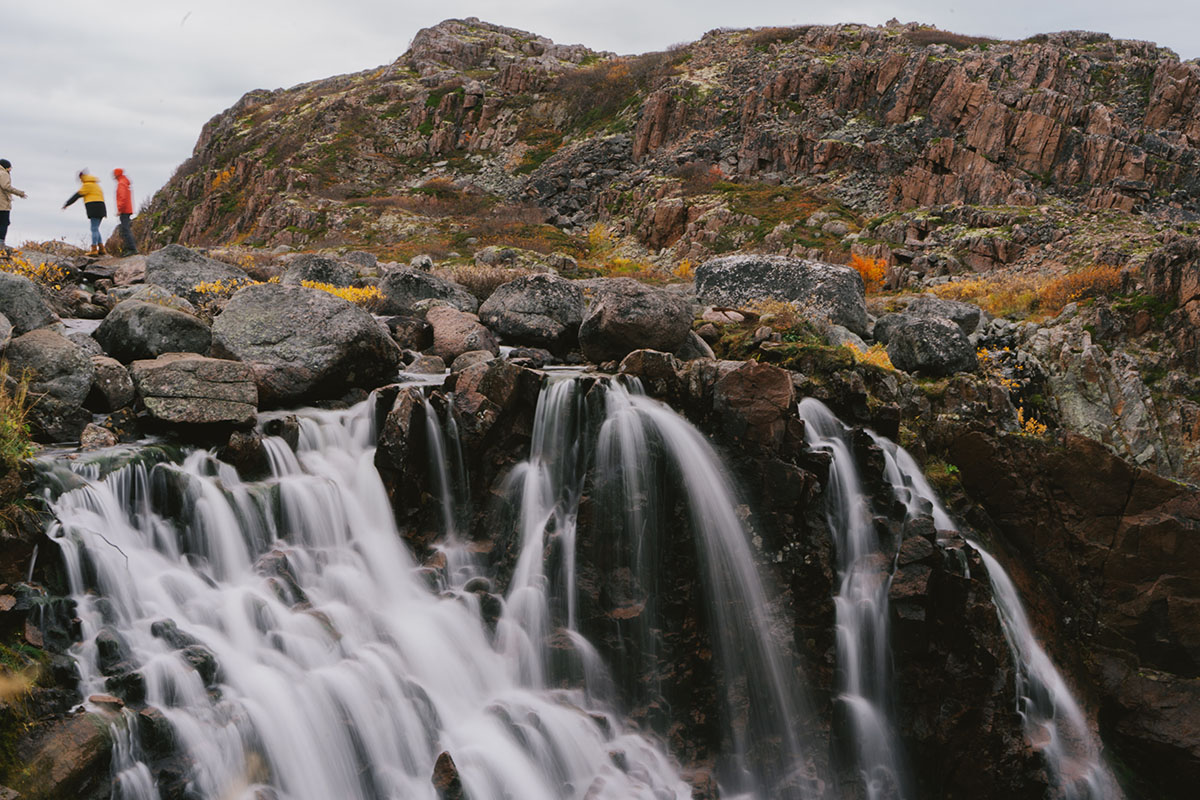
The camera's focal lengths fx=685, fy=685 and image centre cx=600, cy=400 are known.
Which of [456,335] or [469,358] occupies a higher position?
[456,335]

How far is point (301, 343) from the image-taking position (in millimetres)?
9453

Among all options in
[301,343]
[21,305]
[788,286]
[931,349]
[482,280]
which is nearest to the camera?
[21,305]

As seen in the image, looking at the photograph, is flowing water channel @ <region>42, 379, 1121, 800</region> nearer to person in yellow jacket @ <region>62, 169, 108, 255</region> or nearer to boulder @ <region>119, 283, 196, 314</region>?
boulder @ <region>119, 283, 196, 314</region>

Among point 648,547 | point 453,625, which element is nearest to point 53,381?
point 453,625

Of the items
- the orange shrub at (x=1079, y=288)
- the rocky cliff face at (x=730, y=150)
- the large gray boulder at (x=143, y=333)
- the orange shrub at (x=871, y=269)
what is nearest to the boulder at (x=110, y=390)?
the large gray boulder at (x=143, y=333)

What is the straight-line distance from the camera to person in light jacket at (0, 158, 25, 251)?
14.4 m

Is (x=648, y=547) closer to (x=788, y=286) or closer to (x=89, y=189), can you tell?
(x=788, y=286)

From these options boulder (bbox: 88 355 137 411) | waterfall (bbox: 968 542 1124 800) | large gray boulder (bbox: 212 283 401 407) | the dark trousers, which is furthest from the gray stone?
the dark trousers

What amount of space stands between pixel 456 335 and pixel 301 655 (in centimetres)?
729

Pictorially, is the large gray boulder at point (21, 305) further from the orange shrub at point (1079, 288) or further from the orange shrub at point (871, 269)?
the orange shrub at point (871, 269)

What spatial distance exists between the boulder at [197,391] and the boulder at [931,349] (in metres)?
10.8

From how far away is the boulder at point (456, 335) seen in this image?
1243 cm

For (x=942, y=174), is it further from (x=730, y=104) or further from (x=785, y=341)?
(x=785, y=341)

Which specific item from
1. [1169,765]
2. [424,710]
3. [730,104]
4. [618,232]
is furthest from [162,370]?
[730,104]
